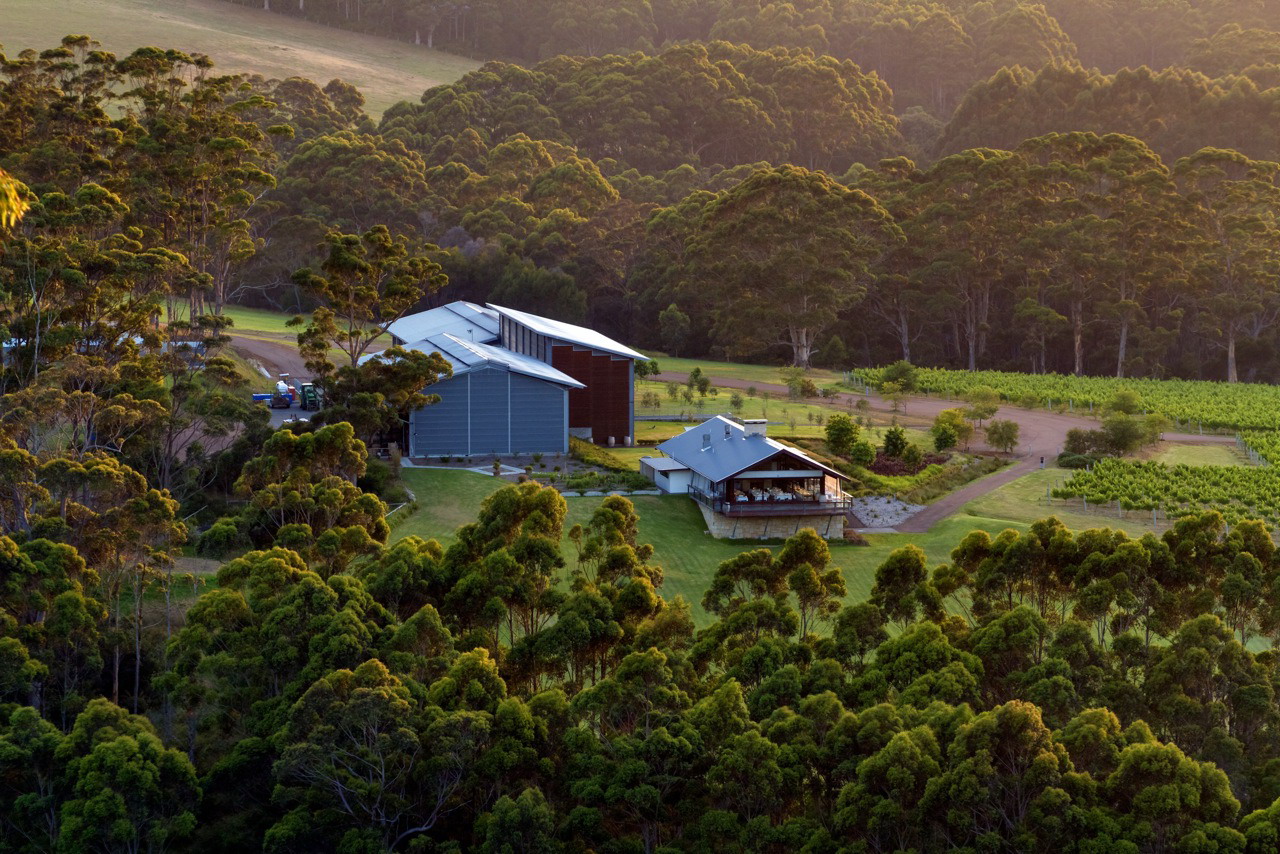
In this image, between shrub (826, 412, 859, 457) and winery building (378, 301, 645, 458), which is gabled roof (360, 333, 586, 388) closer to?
winery building (378, 301, 645, 458)

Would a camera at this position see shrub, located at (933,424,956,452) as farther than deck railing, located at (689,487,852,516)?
Yes

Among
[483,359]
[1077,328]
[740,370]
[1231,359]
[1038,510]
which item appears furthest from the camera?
[1077,328]

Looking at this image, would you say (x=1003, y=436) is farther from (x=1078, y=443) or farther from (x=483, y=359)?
(x=483, y=359)

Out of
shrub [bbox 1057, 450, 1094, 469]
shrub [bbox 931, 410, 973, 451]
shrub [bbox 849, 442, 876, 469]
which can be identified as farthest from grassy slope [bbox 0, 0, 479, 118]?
shrub [bbox 1057, 450, 1094, 469]

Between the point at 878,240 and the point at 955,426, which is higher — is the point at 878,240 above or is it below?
above

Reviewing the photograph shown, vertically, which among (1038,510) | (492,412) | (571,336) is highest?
(571,336)

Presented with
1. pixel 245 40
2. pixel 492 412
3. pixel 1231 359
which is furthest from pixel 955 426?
pixel 245 40

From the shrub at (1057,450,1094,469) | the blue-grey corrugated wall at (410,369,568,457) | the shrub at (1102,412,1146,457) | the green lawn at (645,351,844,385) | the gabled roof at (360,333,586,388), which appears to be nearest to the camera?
the blue-grey corrugated wall at (410,369,568,457)
